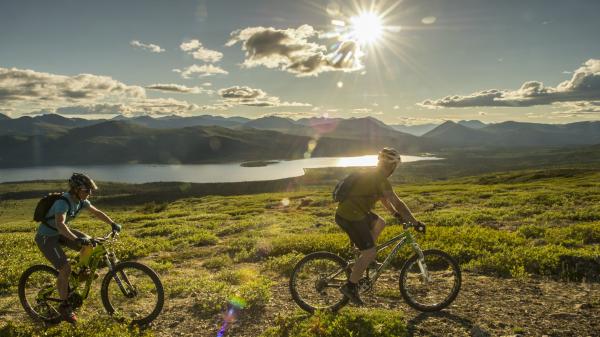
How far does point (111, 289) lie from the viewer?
30.1 ft

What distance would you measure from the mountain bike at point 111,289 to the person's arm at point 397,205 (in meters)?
5.66

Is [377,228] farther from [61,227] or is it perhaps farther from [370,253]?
[61,227]

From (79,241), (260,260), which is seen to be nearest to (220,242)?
(260,260)

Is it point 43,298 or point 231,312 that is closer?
point 43,298

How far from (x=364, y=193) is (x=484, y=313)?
4160 millimetres

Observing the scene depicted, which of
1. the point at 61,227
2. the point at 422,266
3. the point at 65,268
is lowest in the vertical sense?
the point at 422,266

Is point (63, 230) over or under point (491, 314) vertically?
over

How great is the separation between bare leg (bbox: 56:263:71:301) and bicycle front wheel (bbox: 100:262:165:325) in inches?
29.9

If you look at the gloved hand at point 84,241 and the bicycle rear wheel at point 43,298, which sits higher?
the gloved hand at point 84,241

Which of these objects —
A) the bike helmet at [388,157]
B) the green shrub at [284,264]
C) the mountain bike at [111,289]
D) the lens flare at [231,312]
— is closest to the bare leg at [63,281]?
the mountain bike at [111,289]

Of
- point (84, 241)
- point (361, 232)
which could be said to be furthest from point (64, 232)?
point (361, 232)

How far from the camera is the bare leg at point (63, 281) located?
864 cm

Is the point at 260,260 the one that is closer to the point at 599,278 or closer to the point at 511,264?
the point at 511,264

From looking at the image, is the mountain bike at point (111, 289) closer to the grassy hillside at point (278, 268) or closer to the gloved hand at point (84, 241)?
the gloved hand at point (84, 241)
